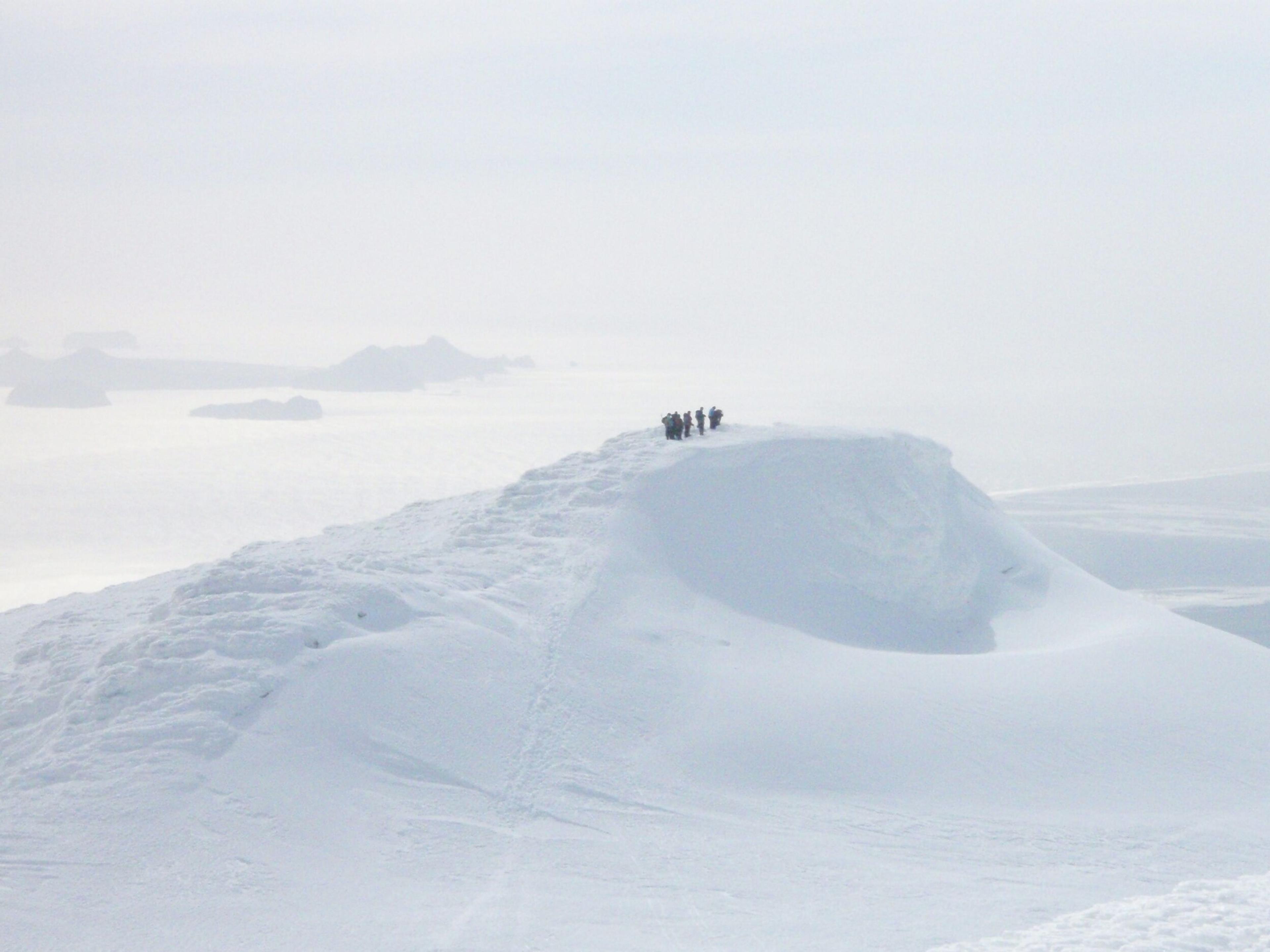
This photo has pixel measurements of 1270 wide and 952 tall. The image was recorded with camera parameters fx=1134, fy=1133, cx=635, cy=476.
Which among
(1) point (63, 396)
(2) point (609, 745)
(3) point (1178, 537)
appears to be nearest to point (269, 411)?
(1) point (63, 396)

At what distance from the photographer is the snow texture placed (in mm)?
78875

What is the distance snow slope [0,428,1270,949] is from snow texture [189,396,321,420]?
191 feet

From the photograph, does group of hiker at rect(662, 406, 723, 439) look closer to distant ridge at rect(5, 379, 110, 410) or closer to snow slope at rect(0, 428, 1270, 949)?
snow slope at rect(0, 428, 1270, 949)

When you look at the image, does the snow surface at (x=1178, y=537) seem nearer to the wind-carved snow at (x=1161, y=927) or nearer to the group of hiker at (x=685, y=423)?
the group of hiker at (x=685, y=423)

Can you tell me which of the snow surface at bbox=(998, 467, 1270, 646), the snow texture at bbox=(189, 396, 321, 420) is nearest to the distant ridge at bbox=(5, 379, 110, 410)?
the snow texture at bbox=(189, 396, 321, 420)

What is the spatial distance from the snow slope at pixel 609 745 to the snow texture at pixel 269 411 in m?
58.1

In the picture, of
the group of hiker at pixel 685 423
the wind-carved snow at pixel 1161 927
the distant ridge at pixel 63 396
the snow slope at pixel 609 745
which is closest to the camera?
the wind-carved snow at pixel 1161 927

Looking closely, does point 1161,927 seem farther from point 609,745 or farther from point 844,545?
point 844,545

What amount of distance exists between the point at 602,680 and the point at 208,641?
529 cm

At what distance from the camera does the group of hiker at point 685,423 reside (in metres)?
23.9

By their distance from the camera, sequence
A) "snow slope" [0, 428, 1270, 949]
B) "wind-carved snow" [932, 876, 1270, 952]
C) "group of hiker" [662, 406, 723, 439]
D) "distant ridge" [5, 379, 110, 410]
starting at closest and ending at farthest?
"wind-carved snow" [932, 876, 1270, 952] → "snow slope" [0, 428, 1270, 949] → "group of hiker" [662, 406, 723, 439] → "distant ridge" [5, 379, 110, 410]

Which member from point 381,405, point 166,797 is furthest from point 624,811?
point 381,405

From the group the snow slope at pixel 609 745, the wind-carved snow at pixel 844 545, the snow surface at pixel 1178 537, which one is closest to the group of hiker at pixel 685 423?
the wind-carved snow at pixel 844 545

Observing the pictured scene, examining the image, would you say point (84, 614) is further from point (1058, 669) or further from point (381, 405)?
point (381, 405)
